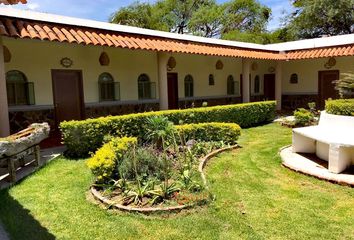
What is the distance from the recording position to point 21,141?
640 cm

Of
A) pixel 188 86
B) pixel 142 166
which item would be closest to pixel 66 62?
pixel 188 86

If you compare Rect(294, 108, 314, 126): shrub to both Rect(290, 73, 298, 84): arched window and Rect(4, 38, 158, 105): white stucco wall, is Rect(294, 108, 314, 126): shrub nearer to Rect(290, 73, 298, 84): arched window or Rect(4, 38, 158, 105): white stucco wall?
Rect(4, 38, 158, 105): white stucco wall

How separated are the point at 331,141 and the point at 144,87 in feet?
29.2

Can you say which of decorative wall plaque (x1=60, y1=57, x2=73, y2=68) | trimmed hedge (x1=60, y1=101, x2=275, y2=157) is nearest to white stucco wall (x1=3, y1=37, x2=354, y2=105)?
decorative wall plaque (x1=60, y1=57, x2=73, y2=68)

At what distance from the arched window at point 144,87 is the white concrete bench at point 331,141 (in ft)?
24.2

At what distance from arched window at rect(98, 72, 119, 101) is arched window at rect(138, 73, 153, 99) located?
1.22 meters

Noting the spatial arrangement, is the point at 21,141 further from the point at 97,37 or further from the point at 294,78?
the point at 294,78

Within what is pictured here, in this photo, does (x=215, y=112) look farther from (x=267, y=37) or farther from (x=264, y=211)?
(x=267, y=37)

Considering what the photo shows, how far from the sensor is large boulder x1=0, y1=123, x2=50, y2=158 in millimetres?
5965

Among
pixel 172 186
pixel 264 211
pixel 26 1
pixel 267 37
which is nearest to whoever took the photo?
pixel 26 1

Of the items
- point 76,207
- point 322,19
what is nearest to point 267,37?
point 322,19

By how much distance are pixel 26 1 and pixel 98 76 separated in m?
8.22

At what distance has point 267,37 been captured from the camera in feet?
109

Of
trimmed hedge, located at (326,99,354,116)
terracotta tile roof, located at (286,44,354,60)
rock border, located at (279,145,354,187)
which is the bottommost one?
rock border, located at (279,145,354,187)
